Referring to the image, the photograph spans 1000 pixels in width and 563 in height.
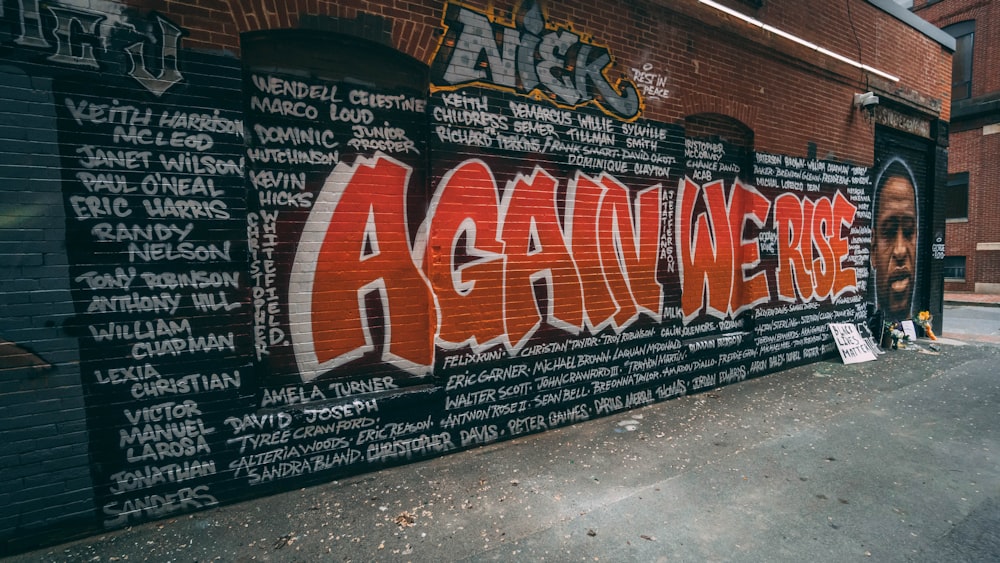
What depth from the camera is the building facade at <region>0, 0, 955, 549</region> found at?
3086mm

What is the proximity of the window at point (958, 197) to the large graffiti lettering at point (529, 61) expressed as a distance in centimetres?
2153

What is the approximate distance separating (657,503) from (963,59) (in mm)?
26856

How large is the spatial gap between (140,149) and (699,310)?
6.07 metres

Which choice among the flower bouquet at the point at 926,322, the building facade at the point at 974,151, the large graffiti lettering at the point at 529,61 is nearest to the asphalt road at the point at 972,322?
the flower bouquet at the point at 926,322

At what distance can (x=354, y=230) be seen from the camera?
4.05 metres

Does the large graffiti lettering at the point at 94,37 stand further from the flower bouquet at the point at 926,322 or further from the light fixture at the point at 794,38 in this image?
the flower bouquet at the point at 926,322

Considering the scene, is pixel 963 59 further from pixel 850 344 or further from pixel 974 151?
pixel 850 344

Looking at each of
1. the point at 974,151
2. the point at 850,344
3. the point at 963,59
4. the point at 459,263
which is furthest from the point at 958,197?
the point at 459,263

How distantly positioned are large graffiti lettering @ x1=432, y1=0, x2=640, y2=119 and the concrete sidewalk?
3462 millimetres

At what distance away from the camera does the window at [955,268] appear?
19.2 m

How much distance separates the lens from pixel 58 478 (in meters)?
3.10

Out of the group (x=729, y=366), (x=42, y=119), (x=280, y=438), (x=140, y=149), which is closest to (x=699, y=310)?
(x=729, y=366)

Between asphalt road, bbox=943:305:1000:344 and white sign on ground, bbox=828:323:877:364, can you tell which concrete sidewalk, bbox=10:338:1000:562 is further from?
asphalt road, bbox=943:305:1000:344

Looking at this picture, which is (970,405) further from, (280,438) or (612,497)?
(280,438)
